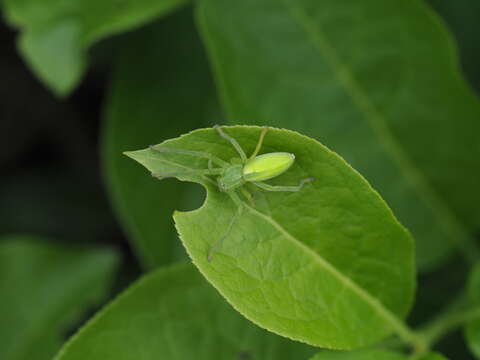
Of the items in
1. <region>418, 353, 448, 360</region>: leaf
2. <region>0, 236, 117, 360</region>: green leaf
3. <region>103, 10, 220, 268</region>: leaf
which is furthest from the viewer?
<region>0, 236, 117, 360</region>: green leaf

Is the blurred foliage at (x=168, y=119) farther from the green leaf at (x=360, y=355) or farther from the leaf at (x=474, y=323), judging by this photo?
the green leaf at (x=360, y=355)

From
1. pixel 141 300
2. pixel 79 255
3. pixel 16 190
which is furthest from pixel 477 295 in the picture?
pixel 16 190

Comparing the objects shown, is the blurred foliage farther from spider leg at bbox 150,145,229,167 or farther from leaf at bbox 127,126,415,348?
spider leg at bbox 150,145,229,167

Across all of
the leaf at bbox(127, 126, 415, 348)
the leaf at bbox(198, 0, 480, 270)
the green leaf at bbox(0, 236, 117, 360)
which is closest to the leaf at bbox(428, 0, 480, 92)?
the leaf at bbox(198, 0, 480, 270)

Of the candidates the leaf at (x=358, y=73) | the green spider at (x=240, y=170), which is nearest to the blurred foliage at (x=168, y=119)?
the leaf at (x=358, y=73)

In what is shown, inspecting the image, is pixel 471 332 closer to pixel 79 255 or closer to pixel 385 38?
pixel 385 38

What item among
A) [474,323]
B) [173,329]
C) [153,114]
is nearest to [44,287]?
[153,114]
